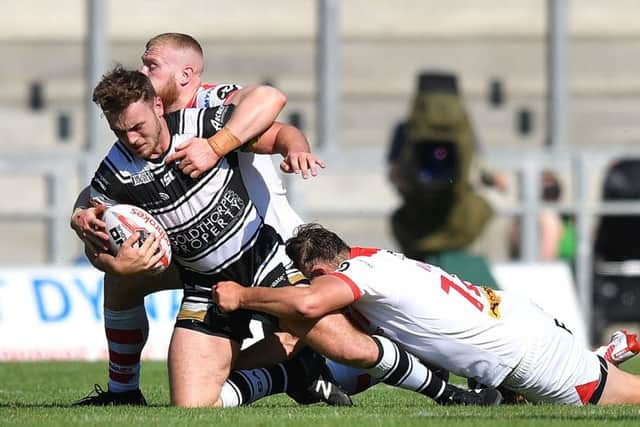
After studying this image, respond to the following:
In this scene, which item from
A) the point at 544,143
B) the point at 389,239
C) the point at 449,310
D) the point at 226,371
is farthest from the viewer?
the point at 544,143

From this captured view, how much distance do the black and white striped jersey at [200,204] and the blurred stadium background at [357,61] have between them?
32.6 ft

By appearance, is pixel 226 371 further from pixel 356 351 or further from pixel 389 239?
pixel 389 239

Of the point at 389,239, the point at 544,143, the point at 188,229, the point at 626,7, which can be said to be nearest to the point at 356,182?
→ the point at 389,239

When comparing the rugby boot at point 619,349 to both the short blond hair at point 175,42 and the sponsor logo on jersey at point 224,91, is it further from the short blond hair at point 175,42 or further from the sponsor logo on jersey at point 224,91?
the short blond hair at point 175,42

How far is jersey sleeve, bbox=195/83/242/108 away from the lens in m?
8.42

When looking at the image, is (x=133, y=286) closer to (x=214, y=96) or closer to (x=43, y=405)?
(x=43, y=405)

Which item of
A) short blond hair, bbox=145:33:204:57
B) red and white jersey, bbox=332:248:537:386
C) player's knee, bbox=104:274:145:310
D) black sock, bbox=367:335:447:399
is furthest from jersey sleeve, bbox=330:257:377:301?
short blond hair, bbox=145:33:204:57

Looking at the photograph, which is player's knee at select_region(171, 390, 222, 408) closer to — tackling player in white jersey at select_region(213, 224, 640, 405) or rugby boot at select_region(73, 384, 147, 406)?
rugby boot at select_region(73, 384, 147, 406)

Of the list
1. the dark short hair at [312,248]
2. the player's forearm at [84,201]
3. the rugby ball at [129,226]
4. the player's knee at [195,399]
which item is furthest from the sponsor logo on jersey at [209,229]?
the player's knee at [195,399]

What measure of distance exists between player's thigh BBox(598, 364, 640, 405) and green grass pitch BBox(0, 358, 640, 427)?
0.22m

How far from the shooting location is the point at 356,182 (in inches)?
599

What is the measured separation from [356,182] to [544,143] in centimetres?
449

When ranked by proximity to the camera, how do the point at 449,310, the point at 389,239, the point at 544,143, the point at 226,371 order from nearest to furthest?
the point at 449,310 < the point at 226,371 < the point at 389,239 < the point at 544,143

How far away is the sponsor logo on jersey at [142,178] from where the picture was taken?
26.1 ft
